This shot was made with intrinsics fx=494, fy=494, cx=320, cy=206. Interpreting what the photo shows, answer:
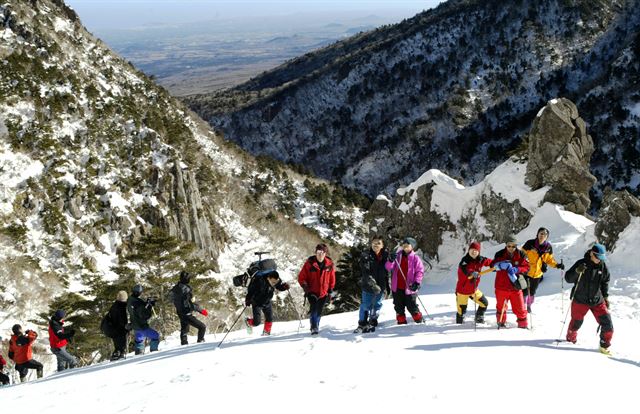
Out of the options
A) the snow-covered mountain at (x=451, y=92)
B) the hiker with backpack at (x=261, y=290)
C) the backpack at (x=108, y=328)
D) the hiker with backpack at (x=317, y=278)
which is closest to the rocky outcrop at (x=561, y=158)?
the hiker with backpack at (x=317, y=278)

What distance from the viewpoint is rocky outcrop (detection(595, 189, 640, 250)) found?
1598 centimetres

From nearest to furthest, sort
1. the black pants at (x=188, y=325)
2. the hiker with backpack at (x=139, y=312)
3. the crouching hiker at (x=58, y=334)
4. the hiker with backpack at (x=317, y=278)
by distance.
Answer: the hiker with backpack at (x=317, y=278), the hiker with backpack at (x=139, y=312), the black pants at (x=188, y=325), the crouching hiker at (x=58, y=334)

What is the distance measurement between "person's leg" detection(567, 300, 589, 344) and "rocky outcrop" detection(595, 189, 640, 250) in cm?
871

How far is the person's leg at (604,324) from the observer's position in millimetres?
8203

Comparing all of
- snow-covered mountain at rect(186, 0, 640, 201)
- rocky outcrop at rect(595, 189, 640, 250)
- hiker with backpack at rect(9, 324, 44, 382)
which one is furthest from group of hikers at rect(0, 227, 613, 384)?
snow-covered mountain at rect(186, 0, 640, 201)

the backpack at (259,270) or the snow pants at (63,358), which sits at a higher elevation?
the backpack at (259,270)

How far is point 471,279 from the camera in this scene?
30.6 feet

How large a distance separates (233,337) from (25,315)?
15.3 metres

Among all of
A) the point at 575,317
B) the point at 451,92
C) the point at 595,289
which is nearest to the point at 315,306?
the point at 575,317

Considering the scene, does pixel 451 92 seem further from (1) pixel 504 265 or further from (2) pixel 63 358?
(2) pixel 63 358

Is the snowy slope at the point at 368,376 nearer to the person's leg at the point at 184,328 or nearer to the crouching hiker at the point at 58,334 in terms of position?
the person's leg at the point at 184,328

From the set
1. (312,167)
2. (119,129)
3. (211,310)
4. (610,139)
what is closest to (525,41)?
(610,139)

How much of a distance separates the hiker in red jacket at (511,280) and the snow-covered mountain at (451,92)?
59.6 meters

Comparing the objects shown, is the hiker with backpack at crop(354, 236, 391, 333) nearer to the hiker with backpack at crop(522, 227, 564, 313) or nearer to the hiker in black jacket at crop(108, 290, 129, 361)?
the hiker with backpack at crop(522, 227, 564, 313)
